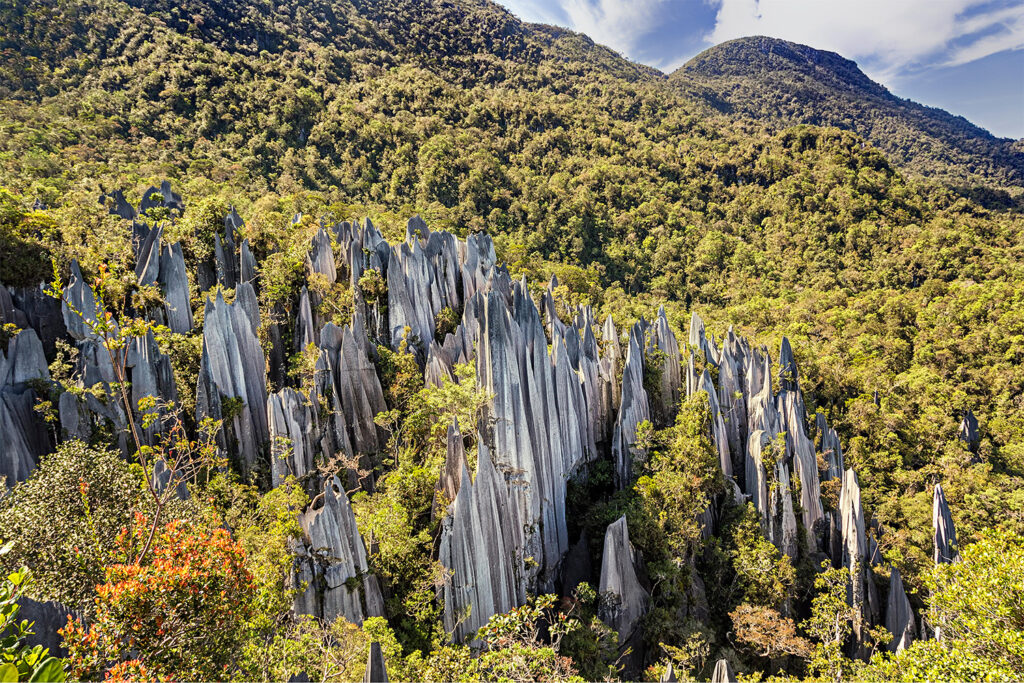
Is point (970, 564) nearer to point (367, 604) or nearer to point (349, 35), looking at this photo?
point (367, 604)

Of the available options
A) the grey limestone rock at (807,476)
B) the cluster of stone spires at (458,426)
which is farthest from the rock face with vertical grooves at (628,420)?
the grey limestone rock at (807,476)

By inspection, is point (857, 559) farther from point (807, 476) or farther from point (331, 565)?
point (331, 565)

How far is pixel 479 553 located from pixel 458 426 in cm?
387

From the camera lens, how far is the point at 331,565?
11.2 m

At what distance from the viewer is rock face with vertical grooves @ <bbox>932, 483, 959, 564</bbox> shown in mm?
18859

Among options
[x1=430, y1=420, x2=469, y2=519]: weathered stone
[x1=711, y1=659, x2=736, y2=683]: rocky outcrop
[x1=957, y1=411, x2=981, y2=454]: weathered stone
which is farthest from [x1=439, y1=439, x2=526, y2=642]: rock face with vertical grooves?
[x1=957, y1=411, x2=981, y2=454]: weathered stone

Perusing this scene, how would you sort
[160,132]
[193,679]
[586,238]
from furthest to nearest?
[586,238], [160,132], [193,679]

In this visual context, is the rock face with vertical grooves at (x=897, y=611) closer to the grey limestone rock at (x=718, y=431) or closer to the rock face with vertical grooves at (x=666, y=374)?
the grey limestone rock at (x=718, y=431)

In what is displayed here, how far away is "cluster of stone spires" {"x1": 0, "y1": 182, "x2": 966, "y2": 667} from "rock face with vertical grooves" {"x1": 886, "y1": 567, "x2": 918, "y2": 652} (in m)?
0.07

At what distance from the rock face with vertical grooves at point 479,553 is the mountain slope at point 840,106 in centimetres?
11482

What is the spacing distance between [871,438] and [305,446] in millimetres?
32313

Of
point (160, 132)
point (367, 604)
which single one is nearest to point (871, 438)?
point (367, 604)

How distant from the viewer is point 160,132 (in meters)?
46.4

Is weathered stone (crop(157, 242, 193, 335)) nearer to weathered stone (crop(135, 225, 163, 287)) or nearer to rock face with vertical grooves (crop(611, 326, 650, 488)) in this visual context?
weathered stone (crop(135, 225, 163, 287))
